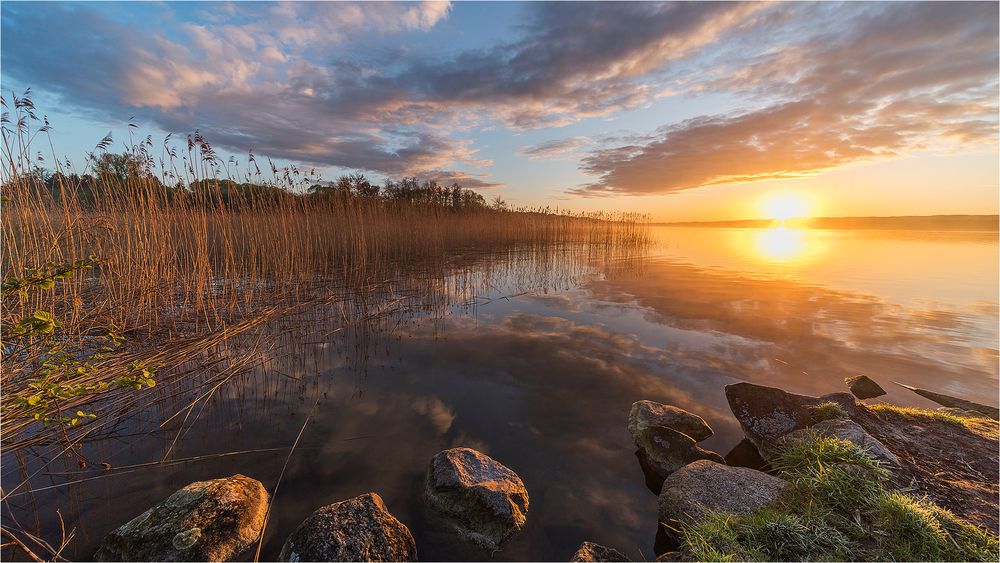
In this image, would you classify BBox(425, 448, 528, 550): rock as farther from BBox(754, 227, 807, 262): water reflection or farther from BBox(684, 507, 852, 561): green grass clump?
BBox(754, 227, 807, 262): water reflection

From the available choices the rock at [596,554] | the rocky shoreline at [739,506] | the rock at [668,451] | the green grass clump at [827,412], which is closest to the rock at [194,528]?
the rocky shoreline at [739,506]

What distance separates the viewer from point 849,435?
9.47 ft

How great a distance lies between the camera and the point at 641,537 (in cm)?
247

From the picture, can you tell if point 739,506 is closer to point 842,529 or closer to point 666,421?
point 842,529

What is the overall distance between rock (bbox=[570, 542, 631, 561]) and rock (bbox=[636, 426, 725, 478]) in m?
1.11

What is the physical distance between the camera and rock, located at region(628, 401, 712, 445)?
3398 millimetres

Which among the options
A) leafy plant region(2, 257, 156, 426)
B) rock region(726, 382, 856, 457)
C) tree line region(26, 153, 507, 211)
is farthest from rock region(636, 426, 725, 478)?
tree line region(26, 153, 507, 211)

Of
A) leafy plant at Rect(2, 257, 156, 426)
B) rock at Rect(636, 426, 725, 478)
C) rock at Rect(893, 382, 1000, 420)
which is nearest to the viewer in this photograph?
leafy plant at Rect(2, 257, 156, 426)

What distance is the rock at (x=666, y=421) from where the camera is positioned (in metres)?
3.40

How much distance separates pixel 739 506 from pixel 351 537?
102 inches

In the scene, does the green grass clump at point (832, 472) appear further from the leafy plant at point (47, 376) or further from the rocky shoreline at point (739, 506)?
the leafy plant at point (47, 376)

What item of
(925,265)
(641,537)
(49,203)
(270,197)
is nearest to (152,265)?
(49,203)

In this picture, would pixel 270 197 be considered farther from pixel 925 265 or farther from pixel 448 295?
pixel 925 265

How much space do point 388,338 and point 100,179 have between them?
4.96m
